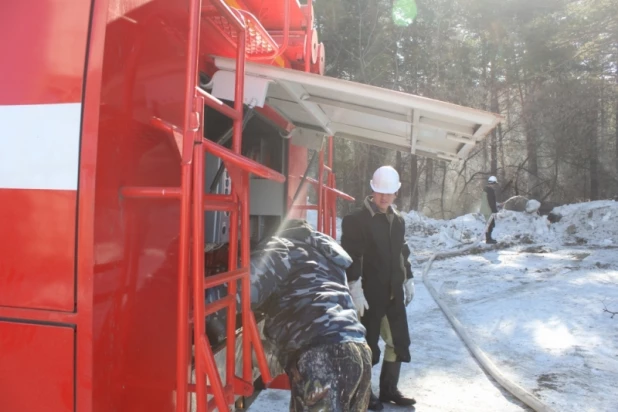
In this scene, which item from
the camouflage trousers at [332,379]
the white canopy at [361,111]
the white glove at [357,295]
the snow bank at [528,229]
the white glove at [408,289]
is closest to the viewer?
the camouflage trousers at [332,379]

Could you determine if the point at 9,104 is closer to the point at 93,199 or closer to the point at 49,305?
the point at 93,199

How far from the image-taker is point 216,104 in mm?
1891

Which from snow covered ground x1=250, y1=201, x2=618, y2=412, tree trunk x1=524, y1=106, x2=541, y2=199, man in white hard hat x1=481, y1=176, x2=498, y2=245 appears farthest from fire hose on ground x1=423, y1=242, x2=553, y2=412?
tree trunk x1=524, y1=106, x2=541, y2=199

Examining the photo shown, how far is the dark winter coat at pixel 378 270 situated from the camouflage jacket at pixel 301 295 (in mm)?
1607

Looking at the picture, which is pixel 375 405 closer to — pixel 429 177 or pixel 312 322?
pixel 312 322

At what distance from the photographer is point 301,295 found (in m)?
2.43

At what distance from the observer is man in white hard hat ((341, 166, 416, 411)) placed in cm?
423

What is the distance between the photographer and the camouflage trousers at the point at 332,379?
2152 mm

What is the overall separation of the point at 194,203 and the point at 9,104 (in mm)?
616

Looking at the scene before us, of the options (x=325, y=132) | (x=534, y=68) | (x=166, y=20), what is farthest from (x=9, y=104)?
(x=534, y=68)

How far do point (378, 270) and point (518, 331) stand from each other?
9.51 feet

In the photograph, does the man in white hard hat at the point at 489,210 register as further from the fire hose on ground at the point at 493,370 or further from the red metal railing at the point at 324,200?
the red metal railing at the point at 324,200

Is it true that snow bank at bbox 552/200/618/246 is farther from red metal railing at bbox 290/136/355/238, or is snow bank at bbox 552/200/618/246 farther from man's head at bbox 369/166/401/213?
man's head at bbox 369/166/401/213

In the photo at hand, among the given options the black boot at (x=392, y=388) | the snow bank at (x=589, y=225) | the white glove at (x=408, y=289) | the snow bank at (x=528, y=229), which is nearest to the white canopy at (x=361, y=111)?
the white glove at (x=408, y=289)
